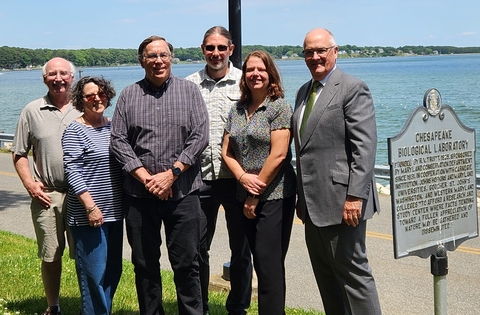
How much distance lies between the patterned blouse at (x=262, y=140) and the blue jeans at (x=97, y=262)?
1.00 meters

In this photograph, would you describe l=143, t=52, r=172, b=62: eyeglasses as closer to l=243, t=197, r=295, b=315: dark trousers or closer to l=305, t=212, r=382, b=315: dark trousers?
l=243, t=197, r=295, b=315: dark trousers

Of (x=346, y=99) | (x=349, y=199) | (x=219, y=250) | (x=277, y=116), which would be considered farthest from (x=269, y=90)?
(x=219, y=250)

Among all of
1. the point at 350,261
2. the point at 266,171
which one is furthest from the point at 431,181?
the point at 266,171

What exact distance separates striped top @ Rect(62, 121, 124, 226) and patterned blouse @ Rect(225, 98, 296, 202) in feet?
2.89

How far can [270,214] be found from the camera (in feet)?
15.6

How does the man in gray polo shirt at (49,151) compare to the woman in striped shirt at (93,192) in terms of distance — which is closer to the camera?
the woman in striped shirt at (93,192)

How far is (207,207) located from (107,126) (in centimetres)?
99

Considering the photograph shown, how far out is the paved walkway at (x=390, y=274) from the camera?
21.6 feet

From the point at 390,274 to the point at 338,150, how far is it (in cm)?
361

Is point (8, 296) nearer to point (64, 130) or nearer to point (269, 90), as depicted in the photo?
point (64, 130)

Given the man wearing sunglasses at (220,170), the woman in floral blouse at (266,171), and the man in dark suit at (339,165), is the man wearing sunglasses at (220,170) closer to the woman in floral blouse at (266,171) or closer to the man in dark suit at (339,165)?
the woman in floral blouse at (266,171)

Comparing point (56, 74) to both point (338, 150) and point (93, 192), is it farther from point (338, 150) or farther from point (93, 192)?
point (338, 150)

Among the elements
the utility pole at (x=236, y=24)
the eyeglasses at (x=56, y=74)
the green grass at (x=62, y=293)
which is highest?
the utility pole at (x=236, y=24)

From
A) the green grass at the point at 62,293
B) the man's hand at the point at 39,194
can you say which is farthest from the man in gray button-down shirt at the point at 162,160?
the green grass at the point at 62,293
